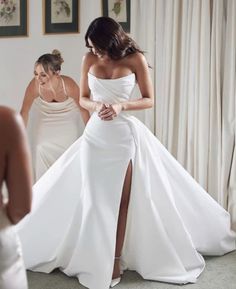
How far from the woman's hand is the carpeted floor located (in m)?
0.92

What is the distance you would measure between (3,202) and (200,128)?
81.2 inches

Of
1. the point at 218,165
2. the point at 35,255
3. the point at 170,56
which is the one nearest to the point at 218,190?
the point at 218,165

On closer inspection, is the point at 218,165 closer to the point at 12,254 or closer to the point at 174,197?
the point at 174,197

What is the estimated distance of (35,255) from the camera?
2590 mm

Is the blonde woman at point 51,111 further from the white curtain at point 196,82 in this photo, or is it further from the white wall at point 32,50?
the white curtain at point 196,82

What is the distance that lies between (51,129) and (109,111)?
3.67 ft

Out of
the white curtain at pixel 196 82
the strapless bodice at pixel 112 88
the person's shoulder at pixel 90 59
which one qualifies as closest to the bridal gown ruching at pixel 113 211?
the strapless bodice at pixel 112 88

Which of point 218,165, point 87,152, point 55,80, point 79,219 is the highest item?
point 55,80

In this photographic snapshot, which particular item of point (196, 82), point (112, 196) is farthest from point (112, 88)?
point (196, 82)

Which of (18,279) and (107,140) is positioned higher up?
(107,140)

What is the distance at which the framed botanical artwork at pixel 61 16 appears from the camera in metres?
3.34

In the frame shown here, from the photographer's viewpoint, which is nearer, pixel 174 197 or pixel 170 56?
pixel 174 197

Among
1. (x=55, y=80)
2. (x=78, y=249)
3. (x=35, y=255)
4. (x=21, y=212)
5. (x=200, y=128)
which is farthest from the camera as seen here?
(x=55, y=80)

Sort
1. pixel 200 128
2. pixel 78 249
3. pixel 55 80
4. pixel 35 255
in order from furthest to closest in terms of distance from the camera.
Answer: pixel 55 80
pixel 200 128
pixel 35 255
pixel 78 249
